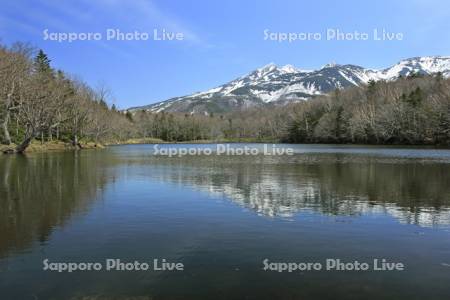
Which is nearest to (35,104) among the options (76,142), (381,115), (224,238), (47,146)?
(47,146)

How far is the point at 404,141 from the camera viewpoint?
117062 millimetres

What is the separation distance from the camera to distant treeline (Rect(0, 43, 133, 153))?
208 ft

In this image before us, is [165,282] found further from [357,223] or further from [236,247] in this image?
[357,223]

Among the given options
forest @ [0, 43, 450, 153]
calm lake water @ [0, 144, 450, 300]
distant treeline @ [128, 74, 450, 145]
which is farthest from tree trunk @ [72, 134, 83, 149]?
distant treeline @ [128, 74, 450, 145]

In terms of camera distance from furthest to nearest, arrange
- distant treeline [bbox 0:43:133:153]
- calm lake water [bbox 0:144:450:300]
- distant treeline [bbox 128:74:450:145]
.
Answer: distant treeline [bbox 128:74:450:145] < distant treeline [bbox 0:43:133:153] < calm lake water [bbox 0:144:450:300]

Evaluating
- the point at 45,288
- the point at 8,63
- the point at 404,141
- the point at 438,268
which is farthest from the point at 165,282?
the point at 404,141

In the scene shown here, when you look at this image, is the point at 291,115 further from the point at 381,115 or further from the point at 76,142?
the point at 76,142

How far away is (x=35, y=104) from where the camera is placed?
71.2 m

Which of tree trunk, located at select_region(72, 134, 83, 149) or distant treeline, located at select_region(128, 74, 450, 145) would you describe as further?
distant treeline, located at select_region(128, 74, 450, 145)

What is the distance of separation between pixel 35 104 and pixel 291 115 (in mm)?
135614

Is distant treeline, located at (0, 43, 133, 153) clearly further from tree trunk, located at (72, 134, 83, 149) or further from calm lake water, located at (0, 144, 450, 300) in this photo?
calm lake water, located at (0, 144, 450, 300)

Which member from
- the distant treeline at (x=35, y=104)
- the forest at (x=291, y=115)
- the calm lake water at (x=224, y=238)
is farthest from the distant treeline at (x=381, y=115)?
the calm lake water at (x=224, y=238)

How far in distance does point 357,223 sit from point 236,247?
5613mm

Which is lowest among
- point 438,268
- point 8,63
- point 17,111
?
point 438,268
